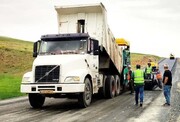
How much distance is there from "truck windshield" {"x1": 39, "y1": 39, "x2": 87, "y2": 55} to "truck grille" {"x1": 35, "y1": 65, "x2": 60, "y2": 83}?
1.17 m

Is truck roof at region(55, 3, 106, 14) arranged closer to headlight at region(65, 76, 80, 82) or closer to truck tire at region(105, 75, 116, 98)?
truck tire at region(105, 75, 116, 98)

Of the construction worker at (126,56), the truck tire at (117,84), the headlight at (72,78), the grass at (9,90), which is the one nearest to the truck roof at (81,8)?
the truck tire at (117,84)

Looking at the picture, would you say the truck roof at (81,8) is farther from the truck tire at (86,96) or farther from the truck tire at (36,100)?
the truck tire at (36,100)

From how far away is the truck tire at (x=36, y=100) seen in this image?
49.0ft

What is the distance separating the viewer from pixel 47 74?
1417 cm

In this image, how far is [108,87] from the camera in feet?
60.3

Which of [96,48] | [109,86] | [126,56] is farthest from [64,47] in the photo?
[126,56]

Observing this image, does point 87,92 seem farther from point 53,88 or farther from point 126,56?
point 126,56

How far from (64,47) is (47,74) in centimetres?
176

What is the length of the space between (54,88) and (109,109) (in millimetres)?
2339

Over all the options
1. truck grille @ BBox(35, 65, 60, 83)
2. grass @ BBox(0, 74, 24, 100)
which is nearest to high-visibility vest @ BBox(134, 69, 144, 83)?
truck grille @ BBox(35, 65, 60, 83)

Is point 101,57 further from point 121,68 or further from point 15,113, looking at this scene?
point 15,113

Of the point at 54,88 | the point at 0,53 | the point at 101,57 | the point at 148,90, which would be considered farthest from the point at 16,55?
the point at 54,88

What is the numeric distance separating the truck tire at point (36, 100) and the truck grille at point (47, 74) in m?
1.00
